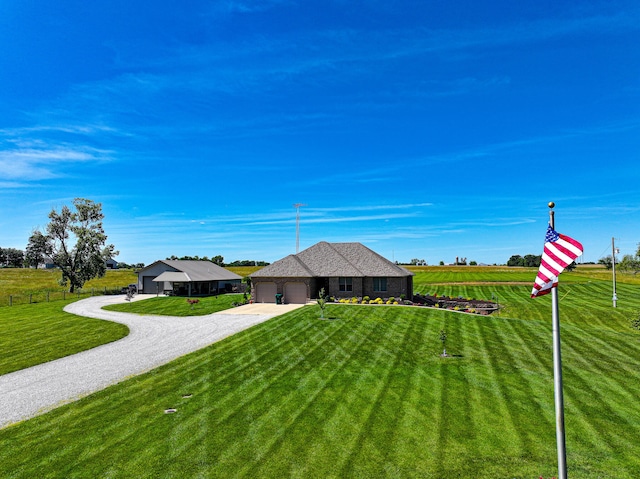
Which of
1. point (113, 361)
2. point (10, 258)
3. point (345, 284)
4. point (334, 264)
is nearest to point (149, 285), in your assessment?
point (334, 264)

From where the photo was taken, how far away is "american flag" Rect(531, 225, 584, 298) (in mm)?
7238

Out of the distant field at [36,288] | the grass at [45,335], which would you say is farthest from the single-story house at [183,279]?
the grass at [45,335]

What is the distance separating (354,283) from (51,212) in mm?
51935

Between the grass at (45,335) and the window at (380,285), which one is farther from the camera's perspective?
the window at (380,285)

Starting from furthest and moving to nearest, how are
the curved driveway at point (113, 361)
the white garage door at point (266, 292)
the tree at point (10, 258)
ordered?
the tree at point (10, 258) < the white garage door at point (266, 292) < the curved driveway at point (113, 361)

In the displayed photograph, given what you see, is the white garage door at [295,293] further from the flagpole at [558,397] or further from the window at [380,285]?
the flagpole at [558,397]

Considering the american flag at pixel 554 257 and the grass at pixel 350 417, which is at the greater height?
the american flag at pixel 554 257

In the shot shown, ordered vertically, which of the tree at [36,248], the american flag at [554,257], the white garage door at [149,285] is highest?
the tree at [36,248]

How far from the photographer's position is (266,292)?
41.7 m

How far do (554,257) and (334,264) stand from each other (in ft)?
117

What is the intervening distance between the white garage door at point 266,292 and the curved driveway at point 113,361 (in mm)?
7420

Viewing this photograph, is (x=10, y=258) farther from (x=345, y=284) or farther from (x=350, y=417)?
(x=350, y=417)

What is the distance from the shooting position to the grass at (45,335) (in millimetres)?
20484

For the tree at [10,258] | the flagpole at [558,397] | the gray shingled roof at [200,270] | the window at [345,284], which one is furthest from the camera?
the tree at [10,258]
